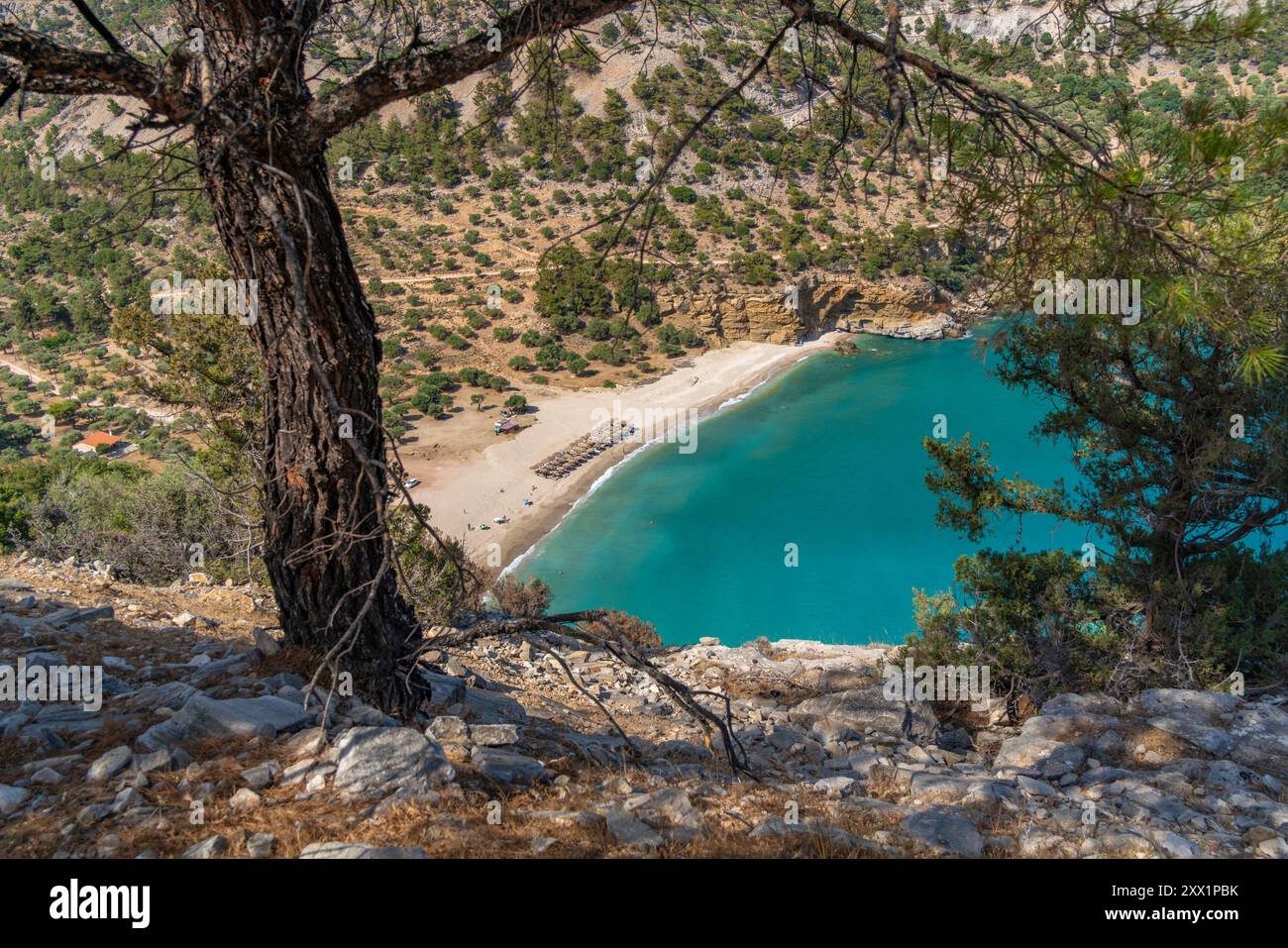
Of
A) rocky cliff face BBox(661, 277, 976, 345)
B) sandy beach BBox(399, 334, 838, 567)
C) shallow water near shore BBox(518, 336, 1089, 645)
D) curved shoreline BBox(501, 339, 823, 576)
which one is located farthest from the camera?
rocky cliff face BBox(661, 277, 976, 345)

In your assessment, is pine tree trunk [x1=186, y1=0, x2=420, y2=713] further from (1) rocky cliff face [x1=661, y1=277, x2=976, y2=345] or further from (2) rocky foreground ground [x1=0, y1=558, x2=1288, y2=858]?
(1) rocky cliff face [x1=661, y1=277, x2=976, y2=345]

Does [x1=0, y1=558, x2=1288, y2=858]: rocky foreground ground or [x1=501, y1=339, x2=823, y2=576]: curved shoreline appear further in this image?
[x1=501, y1=339, x2=823, y2=576]: curved shoreline

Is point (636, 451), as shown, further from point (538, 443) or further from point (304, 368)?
point (304, 368)

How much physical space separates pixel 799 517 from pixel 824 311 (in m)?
14.9

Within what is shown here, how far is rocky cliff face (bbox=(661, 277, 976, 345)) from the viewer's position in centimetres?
3475

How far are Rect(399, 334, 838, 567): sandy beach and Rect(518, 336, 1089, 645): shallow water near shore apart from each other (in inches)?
29.8

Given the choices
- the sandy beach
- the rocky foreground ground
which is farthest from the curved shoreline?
the rocky foreground ground

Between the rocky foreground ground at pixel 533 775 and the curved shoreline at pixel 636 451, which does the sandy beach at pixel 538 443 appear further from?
the rocky foreground ground at pixel 533 775

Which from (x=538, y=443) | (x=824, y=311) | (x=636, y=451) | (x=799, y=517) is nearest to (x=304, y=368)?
(x=799, y=517)
